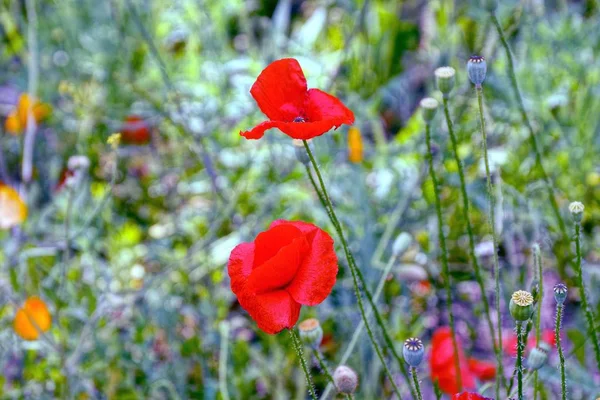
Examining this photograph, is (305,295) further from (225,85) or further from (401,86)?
(401,86)

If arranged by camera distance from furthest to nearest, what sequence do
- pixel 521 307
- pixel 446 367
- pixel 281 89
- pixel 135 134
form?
pixel 135 134 < pixel 446 367 < pixel 281 89 < pixel 521 307

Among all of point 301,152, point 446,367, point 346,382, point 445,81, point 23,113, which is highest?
point 445,81

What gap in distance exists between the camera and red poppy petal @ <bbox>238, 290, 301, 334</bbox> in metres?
0.63

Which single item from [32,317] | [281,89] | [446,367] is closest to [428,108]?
[281,89]

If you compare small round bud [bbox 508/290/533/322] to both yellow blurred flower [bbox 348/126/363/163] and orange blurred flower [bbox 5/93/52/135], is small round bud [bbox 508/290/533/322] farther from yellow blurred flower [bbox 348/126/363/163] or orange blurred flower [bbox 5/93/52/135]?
orange blurred flower [bbox 5/93/52/135]

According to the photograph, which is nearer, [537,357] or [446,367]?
[537,357]

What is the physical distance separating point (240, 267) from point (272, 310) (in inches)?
2.3

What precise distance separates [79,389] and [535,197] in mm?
940

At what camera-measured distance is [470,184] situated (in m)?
1.48

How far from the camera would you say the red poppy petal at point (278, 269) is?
25.2 inches

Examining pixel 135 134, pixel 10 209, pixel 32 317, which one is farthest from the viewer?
pixel 135 134

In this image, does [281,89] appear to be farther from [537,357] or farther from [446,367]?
[446,367]

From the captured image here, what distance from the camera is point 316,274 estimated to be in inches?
25.8

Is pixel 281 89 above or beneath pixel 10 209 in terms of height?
above
